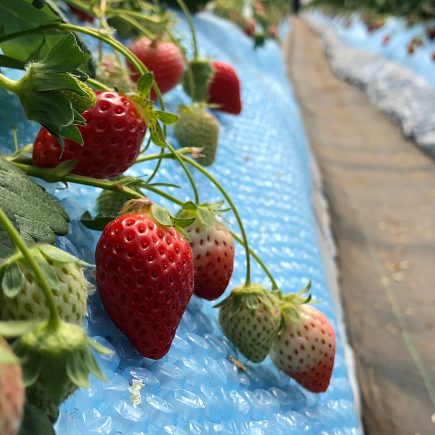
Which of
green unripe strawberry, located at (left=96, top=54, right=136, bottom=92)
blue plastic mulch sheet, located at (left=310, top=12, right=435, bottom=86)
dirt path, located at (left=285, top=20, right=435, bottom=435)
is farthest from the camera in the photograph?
blue plastic mulch sheet, located at (left=310, top=12, right=435, bottom=86)

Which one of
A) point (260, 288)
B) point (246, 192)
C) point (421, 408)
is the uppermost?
point (260, 288)

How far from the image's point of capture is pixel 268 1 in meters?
5.19

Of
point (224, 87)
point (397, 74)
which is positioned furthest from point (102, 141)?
point (397, 74)

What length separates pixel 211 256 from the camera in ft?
2.21

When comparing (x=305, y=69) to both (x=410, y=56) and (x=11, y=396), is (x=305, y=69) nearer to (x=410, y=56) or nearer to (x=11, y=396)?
(x=410, y=56)

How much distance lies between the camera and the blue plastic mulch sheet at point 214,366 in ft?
1.78

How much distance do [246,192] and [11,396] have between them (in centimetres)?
104

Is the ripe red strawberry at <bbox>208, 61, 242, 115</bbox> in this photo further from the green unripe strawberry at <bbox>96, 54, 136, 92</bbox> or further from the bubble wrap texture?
the bubble wrap texture

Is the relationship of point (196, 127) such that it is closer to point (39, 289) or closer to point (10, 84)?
point (10, 84)

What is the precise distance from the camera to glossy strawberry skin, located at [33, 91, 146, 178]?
59 cm

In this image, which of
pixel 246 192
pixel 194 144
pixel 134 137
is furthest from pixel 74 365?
pixel 246 192

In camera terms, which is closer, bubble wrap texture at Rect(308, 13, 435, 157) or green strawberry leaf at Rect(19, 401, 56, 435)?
green strawberry leaf at Rect(19, 401, 56, 435)

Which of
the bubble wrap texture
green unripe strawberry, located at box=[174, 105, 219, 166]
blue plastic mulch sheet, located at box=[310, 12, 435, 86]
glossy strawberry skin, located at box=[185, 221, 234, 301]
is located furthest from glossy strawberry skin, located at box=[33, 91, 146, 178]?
blue plastic mulch sheet, located at box=[310, 12, 435, 86]

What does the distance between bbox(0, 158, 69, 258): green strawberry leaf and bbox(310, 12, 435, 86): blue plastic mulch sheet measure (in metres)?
3.77
